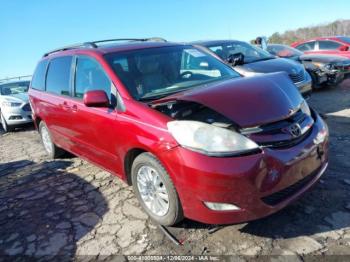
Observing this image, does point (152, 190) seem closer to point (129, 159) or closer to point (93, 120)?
point (129, 159)

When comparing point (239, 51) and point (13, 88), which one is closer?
point (239, 51)

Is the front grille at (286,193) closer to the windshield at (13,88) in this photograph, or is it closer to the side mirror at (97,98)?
the side mirror at (97,98)

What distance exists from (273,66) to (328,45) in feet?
22.5

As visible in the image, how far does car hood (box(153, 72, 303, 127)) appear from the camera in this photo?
9.61ft

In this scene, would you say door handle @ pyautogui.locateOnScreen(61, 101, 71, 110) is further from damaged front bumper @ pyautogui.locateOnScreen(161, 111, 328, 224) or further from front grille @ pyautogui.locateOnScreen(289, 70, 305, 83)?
front grille @ pyautogui.locateOnScreen(289, 70, 305, 83)

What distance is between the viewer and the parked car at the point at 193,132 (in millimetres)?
2717

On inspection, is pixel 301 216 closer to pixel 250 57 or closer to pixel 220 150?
pixel 220 150

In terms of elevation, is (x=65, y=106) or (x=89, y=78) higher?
(x=89, y=78)

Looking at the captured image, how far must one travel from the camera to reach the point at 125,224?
3.53m

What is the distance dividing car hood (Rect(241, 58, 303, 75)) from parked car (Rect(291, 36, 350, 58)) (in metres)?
5.75

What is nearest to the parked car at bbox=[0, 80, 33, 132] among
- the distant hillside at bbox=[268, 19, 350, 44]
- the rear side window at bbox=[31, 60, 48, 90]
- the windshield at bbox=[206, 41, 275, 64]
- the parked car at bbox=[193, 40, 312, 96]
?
the rear side window at bbox=[31, 60, 48, 90]

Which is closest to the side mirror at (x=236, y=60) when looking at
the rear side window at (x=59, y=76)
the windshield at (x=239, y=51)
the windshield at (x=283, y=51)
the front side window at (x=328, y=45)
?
the windshield at (x=239, y=51)

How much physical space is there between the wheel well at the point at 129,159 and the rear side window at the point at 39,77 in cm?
287

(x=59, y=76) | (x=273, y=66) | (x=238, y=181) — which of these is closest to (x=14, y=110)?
(x=59, y=76)
